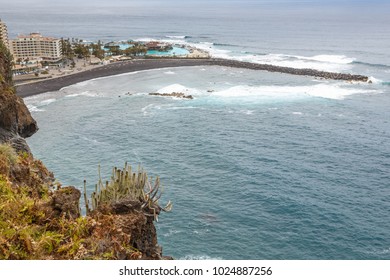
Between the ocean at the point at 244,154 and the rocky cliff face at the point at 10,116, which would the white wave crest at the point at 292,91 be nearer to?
the ocean at the point at 244,154

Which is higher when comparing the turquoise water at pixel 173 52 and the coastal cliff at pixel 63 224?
the coastal cliff at pixel 63 224

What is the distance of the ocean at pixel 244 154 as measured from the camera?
1422 inches

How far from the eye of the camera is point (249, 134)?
6394cm

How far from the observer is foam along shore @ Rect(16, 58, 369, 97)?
97.3 metres

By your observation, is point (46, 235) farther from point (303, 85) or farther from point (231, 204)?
point (303, 85)

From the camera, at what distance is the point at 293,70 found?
121 m

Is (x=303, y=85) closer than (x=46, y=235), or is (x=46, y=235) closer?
(x=46, y=235)

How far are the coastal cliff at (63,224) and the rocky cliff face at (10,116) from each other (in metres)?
8.65

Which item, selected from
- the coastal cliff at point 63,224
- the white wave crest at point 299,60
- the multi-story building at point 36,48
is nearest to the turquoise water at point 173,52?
the white wave crest at point 299,60

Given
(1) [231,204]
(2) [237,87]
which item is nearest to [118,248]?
(1) [231,204]

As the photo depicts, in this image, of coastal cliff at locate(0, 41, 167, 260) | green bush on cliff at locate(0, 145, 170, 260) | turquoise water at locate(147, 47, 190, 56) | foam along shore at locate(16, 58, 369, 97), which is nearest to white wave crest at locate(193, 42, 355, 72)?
foam along shore at locate(16, 58, 369, 97)

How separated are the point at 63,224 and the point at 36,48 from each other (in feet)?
446

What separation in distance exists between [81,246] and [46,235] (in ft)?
4.05

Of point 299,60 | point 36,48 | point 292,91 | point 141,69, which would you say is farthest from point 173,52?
point 292,91
